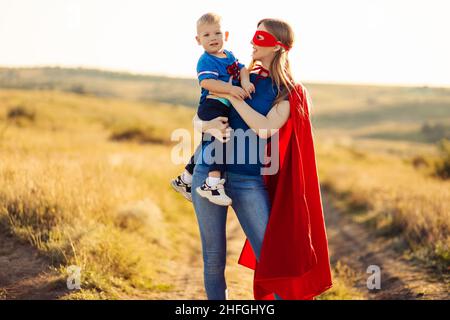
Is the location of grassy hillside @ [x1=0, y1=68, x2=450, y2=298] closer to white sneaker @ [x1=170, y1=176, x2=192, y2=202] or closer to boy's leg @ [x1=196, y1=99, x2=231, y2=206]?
white sneaker @ [x1=170, y1=176, x2=192, y2=202]

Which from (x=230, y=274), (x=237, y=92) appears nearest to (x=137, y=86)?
(x=230, y=274)

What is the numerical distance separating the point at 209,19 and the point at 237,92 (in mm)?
682

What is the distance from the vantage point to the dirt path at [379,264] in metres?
7.14

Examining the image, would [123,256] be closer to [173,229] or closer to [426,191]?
[173,229]

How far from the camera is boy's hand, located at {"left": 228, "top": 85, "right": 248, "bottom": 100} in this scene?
423 centimetres

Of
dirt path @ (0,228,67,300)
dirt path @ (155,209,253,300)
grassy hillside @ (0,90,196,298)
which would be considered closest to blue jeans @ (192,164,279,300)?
grassy hillside @ (0,90,196,298)

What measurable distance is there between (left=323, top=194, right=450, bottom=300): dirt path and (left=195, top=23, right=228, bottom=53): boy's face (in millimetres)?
3995

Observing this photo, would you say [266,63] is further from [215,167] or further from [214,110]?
[215,167]

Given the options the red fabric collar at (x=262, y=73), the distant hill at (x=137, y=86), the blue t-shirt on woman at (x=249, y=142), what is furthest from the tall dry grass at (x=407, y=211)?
the distant hill at (x=137, y=86)

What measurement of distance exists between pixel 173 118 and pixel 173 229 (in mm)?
37859

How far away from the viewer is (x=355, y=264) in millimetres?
9281

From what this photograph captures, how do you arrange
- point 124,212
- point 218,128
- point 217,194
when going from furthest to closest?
1. point 124,212
2. point 218,128
3. point 217,194

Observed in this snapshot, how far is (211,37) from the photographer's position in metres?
4.48
